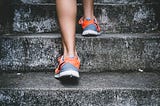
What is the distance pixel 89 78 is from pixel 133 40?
1.54 feet

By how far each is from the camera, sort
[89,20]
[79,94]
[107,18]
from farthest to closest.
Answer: [107,18] < [89,20] < [79,94]

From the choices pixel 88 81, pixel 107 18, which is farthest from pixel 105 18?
pixel 88 81

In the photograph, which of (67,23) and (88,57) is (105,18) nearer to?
(88,57)

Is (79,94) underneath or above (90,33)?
underneath

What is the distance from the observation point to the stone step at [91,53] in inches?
90.8

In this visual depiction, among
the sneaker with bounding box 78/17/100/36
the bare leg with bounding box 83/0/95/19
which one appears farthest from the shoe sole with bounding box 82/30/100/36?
the bare leg with bounding box 83/0/95/19

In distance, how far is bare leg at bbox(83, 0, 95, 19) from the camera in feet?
8.03

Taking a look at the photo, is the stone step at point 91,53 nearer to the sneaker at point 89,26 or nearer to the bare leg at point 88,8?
the sneaker at point 89,26

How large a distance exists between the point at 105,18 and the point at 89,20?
8.4 inches

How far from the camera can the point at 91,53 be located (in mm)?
2324

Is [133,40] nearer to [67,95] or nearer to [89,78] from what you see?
[89,78]

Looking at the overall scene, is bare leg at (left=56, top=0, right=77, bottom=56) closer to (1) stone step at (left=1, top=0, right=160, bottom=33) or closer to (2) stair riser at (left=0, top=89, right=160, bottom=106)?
(2) stair riser at (left=0, top=89, right=160, bottom=106)

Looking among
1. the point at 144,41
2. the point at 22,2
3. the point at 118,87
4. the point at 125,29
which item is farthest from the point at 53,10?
the point at 118,87

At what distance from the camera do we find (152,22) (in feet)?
8.55
